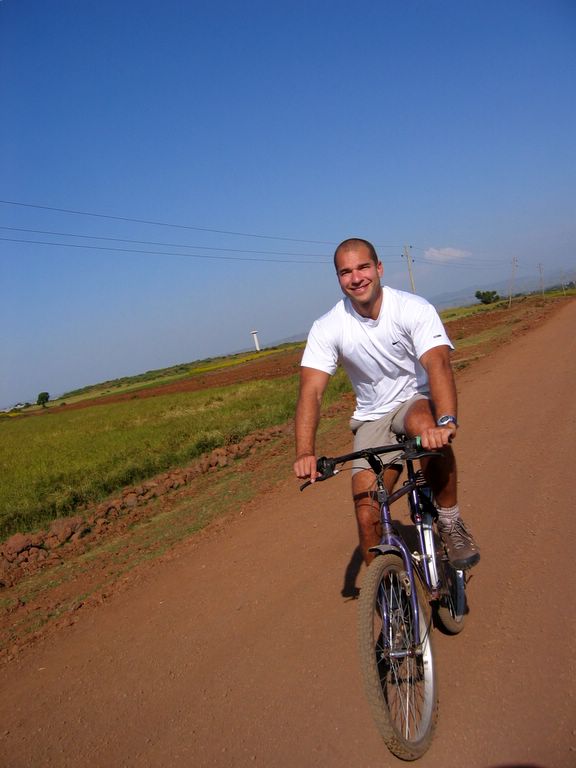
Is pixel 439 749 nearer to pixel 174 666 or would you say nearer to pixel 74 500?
pixel 174 666

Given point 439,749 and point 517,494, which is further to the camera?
point 517,494

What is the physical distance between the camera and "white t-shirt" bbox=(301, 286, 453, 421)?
329 cm

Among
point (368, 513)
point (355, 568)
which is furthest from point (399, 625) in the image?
point (355, 568)

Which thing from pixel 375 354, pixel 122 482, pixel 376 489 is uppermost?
pixel 375 354

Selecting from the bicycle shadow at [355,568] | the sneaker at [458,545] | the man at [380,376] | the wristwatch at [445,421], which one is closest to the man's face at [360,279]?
the man at [380,376]

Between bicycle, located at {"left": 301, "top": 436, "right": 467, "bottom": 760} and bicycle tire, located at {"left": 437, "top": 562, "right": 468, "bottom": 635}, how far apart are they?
0.77ft

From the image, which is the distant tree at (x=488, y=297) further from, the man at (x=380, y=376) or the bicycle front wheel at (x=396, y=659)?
the bicycle front wheel at (x=396, y=659)

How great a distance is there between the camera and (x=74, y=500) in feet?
36.3

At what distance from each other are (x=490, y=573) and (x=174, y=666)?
7.10 feet

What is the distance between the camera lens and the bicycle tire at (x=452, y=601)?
11.2 ft

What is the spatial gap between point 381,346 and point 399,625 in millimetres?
1416


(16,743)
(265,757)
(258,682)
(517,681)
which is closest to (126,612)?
(16,743)

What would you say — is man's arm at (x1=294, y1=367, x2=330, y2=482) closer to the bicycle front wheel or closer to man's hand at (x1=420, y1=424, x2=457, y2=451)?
man's hand at (x1=420, y1=424, x2=457, y2=451)

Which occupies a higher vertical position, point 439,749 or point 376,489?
point 376,489
